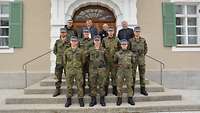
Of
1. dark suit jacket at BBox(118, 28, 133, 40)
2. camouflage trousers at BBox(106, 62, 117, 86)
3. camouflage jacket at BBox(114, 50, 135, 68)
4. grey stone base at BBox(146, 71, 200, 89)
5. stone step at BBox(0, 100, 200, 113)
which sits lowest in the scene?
stone step at BBox(0, 100, 200, 113)

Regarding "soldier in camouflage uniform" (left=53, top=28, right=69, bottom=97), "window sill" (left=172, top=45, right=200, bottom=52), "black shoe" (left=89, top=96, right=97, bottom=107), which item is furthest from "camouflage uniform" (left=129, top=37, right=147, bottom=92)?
"window sill" (left=172, top=45, right=200, bottom=52)

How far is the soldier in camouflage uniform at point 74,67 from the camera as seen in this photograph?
8414mm

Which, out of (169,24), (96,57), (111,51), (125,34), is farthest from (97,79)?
(169,24)

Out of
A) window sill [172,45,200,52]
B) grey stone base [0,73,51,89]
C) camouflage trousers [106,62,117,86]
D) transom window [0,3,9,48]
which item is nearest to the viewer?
camouflage trousers [106,62,117,86]

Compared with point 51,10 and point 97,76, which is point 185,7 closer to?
point 51,10

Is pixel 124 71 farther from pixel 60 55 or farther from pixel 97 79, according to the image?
pixel 60 55

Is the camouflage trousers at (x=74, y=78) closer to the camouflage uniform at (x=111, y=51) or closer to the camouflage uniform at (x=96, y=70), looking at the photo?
the camouflage uniform at (x=96, y=70)

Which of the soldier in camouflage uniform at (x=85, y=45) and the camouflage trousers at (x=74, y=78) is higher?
the soldier in camouflage uniform at (x=85, y=45)

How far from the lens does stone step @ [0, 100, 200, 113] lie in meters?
8.30

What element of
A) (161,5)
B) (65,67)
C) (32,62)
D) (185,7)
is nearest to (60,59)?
(65,67)

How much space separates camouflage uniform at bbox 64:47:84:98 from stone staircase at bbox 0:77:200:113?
0.48 meters

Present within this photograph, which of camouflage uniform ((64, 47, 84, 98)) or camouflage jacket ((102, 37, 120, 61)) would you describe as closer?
camouflage uniform ((64, 47, 84, 98))

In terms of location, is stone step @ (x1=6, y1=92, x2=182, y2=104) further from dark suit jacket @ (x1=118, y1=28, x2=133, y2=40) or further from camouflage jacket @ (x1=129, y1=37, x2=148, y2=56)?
dark suit jacket @ (x1=118, y1=28, x2=133, y2=40)

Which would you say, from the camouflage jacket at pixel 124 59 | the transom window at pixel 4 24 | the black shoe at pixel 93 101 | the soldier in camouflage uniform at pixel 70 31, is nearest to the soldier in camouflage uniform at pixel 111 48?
the camouflage jacket at pixel 124 59
